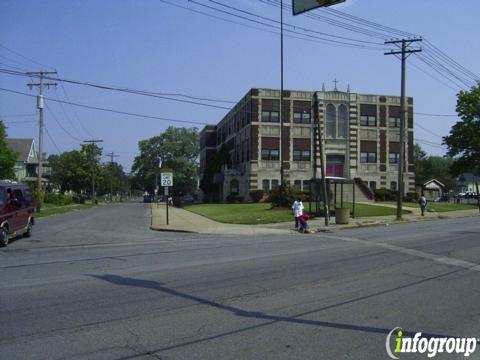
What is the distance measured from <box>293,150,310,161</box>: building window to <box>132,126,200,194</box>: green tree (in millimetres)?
48236

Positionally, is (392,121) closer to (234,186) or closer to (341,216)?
(234,186)

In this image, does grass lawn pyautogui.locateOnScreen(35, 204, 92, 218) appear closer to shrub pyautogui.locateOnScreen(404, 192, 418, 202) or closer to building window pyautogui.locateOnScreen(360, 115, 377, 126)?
building window pyautogui.locateOnScreen(360, 115, 377, 126)

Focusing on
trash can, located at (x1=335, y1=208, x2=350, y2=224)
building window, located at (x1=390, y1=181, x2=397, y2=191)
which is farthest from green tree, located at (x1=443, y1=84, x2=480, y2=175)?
trash can, located at (x1=335, y1=208, x2=350, y2=224)

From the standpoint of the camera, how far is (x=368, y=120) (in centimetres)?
6203

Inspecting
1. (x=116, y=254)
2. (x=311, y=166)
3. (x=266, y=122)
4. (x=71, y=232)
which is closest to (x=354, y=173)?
(x=311, y=166)

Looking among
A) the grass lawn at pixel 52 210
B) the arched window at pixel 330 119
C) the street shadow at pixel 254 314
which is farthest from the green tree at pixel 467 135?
the street shadow at pixel 254 314

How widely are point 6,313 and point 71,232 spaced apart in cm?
1847

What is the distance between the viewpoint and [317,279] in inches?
443

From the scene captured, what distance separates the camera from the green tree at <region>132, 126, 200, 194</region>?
10700cm

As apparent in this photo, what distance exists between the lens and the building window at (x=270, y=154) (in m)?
60.0

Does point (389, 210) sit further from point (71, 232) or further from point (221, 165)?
point (221, 165)

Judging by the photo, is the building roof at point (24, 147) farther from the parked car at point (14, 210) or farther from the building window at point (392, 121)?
the parked car at point (14, 210)

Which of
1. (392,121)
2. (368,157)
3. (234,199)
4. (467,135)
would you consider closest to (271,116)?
(234,199)

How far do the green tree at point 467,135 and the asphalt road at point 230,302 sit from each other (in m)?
52.6
